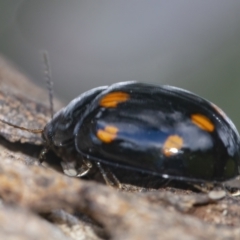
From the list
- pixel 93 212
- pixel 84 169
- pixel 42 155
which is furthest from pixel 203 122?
pixel 42 155

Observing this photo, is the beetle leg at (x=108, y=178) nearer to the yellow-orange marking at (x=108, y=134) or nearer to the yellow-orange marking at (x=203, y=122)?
the yellow-orange marking at (x=108, y=134)

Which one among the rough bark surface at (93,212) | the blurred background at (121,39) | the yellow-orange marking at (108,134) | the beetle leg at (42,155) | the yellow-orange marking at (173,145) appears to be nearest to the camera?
the rough bark surface at (93,212)

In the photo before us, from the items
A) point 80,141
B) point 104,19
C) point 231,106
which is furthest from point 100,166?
point 104,19

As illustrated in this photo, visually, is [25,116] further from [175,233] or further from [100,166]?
[175,233]

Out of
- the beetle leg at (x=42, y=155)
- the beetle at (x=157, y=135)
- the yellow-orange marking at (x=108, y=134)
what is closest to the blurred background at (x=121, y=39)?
the beetle leg at (x=42, y=155)

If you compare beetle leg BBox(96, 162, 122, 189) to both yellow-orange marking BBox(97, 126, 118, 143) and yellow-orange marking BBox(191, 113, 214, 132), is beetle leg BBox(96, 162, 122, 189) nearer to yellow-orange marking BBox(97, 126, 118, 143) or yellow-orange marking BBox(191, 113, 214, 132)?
yellow-orange marking BBox(97, 126, 118, 143)

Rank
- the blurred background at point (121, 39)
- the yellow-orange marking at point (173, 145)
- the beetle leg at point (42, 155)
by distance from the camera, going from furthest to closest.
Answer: the blurred background at point (121, 39) < the beetle leg at point (42, 155) < the yellow-orange marking at point (173, 145)
